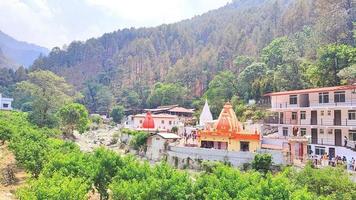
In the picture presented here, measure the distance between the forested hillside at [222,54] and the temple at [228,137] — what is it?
15.1 metres

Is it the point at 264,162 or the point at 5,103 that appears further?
the point at 5,103

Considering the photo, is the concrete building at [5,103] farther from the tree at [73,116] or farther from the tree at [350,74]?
the tree at [350,74]

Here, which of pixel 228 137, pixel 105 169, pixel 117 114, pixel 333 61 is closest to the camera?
pixel 105 169

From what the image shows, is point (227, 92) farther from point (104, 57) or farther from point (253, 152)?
point (104, 57)

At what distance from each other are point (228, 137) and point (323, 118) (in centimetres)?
938

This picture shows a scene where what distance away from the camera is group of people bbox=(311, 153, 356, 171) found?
3227cm

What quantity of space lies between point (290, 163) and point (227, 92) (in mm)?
37275

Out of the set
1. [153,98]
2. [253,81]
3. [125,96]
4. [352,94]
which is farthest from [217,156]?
[125,96]

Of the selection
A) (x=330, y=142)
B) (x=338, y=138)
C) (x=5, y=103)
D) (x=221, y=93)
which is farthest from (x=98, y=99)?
(x=338, y=138)

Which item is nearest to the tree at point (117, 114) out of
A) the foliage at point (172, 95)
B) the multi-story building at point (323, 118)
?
the foliage at point (172, 95)

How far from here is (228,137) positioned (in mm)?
40156

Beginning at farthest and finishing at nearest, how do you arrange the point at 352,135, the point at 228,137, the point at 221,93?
the point at 221,93
the point at 228,137
the point at 352,135

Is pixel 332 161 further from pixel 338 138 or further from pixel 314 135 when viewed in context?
pixel 314 135

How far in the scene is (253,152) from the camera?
36.7 meters
